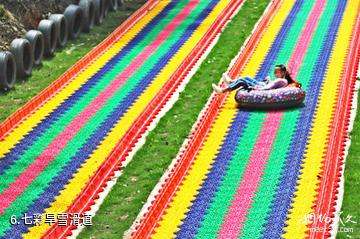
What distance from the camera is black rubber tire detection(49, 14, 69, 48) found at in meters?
30.1

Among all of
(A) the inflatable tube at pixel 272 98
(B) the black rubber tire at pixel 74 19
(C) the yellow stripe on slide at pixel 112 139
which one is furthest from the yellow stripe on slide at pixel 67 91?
(A) the inflatable tube at pixel 272 98

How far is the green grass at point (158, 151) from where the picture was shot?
17797 mm

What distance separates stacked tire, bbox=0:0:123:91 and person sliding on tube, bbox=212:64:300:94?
6.17 metres

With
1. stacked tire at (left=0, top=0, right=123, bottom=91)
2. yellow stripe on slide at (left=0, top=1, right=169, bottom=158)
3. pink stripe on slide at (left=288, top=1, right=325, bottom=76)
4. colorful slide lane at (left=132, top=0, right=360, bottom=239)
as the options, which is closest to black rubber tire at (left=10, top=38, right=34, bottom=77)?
stacked tire at (left=0, top=0, right=123, bottom=91)

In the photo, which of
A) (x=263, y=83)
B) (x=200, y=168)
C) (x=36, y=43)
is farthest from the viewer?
(x=36, y=43)

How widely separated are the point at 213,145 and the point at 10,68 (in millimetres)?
7840

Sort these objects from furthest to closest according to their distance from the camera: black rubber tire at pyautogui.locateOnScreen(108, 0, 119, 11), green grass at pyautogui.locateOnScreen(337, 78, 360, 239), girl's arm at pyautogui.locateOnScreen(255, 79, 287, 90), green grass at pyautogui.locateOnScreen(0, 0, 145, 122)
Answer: black rubber tire at pyautogui.locateOnScreen(108, 0, 119, 11)
green grass at pyautogui.locateOnScreen(0, 0, 145, 122)
girl's arm at pyautogui.locateOnScreen(255, 79, 287, 90)
green grass at pyautogui.locateOnScreen(337, 78, 360, 239)

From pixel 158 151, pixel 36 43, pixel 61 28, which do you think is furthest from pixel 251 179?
pixel 61 28

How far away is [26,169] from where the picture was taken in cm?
2052

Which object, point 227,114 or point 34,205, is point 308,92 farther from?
point 34,205

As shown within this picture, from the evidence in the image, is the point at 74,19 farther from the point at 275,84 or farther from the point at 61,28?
the point at 275,84

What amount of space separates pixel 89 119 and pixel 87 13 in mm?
9335

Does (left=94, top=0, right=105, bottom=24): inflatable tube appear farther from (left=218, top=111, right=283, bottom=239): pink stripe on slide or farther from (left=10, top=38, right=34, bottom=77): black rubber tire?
(left=218, top=111, right=283, bottom=239): pink stripe on slide

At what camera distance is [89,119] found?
2375cm
